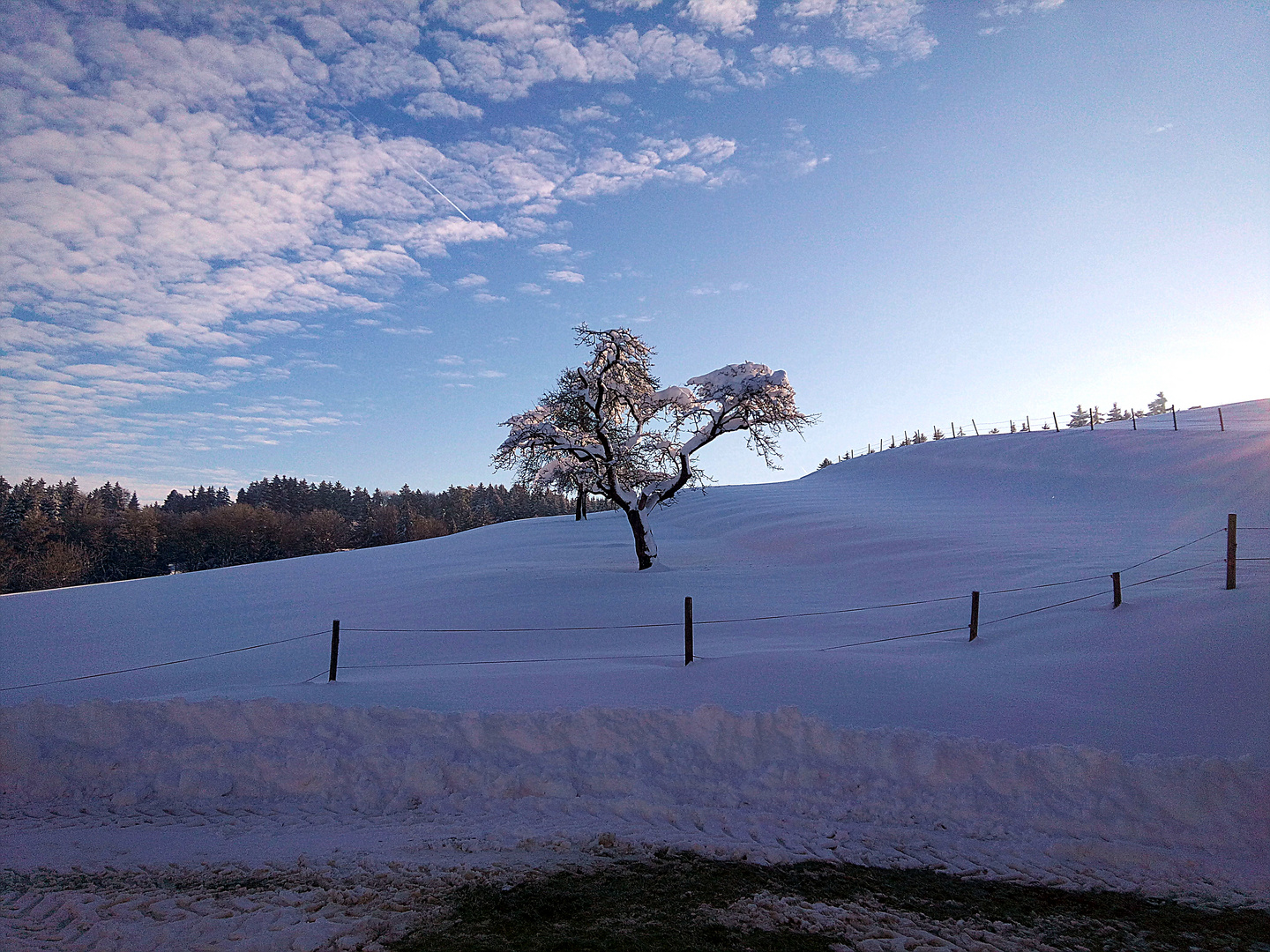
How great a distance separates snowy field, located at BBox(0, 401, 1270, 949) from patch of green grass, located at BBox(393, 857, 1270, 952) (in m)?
0.31

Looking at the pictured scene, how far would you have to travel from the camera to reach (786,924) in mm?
4633

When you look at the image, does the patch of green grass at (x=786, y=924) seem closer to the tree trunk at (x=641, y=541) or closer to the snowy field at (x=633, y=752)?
the snowy field at (x=633, y=752)

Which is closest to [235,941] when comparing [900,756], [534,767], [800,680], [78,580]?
[534,767]

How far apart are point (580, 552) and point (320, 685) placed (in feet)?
60.1

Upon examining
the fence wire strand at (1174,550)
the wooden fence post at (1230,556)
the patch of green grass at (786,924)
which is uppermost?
the wooden fence post at (1230,556)

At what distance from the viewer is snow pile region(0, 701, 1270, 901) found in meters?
5.86

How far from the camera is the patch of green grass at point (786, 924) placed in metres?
4.43

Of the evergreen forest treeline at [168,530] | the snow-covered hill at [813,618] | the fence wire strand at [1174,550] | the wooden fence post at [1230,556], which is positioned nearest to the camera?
the snow-covered hill at [813,618]

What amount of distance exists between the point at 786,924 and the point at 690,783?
2.44m

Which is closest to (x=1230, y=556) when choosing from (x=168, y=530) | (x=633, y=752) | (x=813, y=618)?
(x=813, y=618)

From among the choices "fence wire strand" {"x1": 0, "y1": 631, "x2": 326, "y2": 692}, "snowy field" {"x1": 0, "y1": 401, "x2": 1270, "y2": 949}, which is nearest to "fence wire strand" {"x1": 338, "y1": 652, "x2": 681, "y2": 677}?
"snowy field" {"x1": 0, "y1": 401, "x2": 1270, "y2": 949}

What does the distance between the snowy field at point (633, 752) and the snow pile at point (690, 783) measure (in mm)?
31

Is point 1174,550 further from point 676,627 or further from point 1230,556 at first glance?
point 676,627

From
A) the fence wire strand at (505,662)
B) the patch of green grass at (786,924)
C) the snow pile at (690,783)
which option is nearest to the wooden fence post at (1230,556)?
the snow pile at (690,783)
